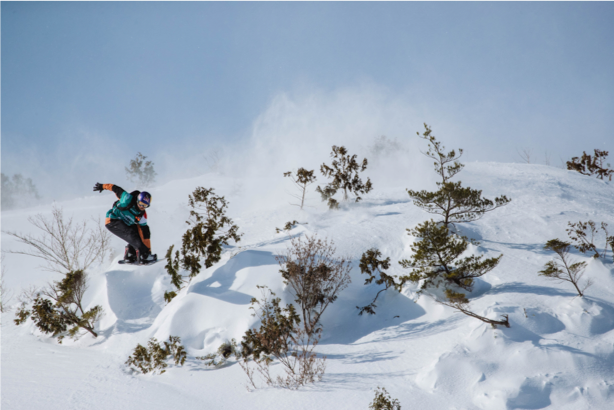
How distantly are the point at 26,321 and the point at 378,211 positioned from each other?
1544 centimetres

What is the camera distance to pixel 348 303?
9.16m

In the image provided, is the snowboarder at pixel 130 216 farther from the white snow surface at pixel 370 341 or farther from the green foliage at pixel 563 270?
the green foliage at pixel 563 270

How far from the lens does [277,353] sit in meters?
6.67

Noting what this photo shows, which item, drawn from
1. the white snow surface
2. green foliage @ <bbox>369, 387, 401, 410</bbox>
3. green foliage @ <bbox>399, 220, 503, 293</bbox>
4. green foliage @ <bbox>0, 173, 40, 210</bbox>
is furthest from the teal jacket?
green foliage @ <bbox>0, 173, 40, 210</bbox>

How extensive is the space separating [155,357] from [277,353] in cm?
288

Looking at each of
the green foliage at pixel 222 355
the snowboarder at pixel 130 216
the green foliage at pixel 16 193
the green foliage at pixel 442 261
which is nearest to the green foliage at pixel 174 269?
the snowboarder at pixel 130 216

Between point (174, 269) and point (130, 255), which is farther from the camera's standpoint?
point (174, 269)

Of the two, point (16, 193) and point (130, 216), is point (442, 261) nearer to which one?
point (130, 216)

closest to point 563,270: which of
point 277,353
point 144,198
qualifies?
point 277,353

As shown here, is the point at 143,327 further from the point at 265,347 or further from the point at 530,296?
the point at 530,296

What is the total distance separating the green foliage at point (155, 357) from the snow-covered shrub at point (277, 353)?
1.25 m

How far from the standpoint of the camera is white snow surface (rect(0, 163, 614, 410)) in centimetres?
548

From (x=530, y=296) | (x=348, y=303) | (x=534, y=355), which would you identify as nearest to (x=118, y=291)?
(x=348, y=303)

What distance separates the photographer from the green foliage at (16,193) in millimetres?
57719
